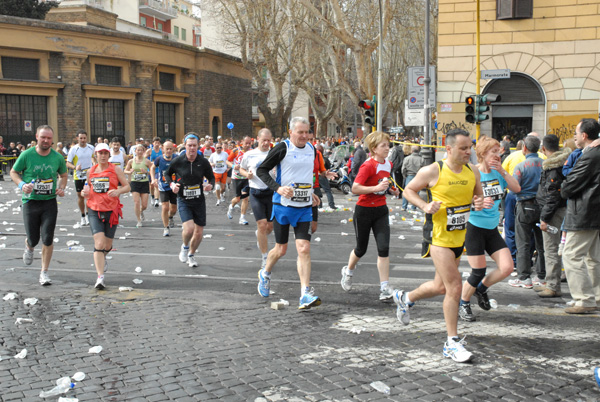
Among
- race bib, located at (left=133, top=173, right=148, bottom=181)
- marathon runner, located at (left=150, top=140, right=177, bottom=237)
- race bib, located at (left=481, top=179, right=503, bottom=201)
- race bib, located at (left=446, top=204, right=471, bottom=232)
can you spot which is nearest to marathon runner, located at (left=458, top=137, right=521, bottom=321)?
race bib, located at (left=481, top=179, right=503, bottom=201)

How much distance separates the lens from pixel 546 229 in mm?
7691

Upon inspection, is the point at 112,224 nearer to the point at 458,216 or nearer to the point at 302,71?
the point at 458,216

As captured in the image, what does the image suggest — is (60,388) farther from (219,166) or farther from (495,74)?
(495,74)

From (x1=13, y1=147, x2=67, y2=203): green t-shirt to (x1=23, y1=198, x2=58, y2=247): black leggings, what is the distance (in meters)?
0.08

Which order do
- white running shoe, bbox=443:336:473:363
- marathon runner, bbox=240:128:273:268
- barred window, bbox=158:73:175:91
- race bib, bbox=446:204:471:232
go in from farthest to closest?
1. barred window, bbox=158:73:175:91
2. marathon runner, bbox=240:128:273:268
3. race bib, bbox=446:204:471:232
4. white running shoe, bbox=443:336:473:363

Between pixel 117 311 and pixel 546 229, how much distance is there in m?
5.05

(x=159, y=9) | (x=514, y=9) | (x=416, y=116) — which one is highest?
(x=159, y=9)

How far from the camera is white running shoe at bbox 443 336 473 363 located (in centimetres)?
519

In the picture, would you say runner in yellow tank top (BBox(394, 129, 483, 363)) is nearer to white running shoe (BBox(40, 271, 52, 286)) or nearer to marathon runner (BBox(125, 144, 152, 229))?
white running shoe (BBox(40, 271, 52, 286))

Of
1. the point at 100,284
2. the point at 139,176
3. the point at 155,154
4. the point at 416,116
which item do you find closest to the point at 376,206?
the point at 100,284

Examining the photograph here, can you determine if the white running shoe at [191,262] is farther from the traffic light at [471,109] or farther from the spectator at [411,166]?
the traffic light at [471,109]

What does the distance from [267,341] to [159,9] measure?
6308cm

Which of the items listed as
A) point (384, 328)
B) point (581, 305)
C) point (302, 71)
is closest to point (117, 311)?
point (384, 328)

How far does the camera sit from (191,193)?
31.2 feet
